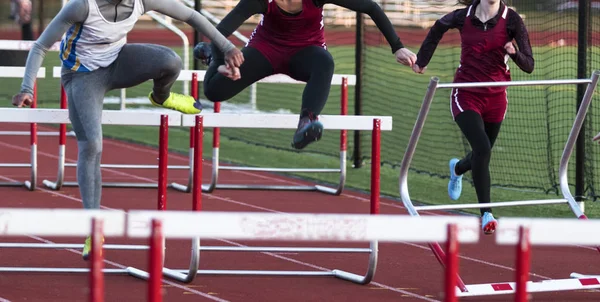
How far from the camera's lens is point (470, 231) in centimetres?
366

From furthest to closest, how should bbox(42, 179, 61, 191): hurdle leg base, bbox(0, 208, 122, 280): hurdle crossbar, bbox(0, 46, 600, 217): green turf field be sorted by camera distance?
bbox(0, 46, 600, 217): green turf field, bbox(42, 179, 61, 191): hurdle leg base, bbox(0, 208, 122, 280): hurdle crossbar

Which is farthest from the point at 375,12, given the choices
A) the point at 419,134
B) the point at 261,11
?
the point at 419,134

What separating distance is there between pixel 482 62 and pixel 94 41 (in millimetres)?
2541

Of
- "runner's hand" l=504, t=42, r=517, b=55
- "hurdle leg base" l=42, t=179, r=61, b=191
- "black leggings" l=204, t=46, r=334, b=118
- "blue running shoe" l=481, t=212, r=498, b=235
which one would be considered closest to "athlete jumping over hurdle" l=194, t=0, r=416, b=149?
"black leggings" l=204, t=46, r=334, b=118

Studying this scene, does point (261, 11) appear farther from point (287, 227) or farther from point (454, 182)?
point (287, 227)

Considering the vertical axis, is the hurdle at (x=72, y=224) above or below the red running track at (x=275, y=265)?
above

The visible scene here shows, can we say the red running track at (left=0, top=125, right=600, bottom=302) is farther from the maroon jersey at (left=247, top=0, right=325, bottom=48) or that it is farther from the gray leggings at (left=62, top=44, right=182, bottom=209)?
the maroon jersey at (left=247, top=0, right=325, bottom=48)

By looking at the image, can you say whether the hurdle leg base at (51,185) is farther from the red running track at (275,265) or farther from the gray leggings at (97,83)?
the gray leggings at (97,83)

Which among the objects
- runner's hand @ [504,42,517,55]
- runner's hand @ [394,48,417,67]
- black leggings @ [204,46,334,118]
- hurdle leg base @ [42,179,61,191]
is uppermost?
runner's hand @ [504,42,517,55]

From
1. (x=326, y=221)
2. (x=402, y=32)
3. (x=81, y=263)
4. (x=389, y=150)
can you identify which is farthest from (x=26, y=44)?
(x=402, y=32)

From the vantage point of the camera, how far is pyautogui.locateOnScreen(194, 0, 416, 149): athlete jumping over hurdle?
264 inches

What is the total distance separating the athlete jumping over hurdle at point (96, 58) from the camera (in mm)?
6629

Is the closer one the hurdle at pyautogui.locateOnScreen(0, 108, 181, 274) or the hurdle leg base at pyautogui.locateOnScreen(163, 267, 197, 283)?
the hurdle at pyautogui.locateOnScreen(0, 108, 181, 274)

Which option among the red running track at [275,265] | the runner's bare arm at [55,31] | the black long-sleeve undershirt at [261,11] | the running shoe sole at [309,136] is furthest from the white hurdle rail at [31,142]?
the running shoe sole at [309,136]
